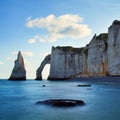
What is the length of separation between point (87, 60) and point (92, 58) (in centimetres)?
708

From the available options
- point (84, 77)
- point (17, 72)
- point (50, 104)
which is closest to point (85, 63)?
point (84, 77)

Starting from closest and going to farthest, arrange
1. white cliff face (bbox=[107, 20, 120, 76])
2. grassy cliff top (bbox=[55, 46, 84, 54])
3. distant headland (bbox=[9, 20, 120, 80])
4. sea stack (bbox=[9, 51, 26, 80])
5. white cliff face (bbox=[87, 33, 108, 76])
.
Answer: white cliff face (bbox=[107, 20, 120, 76]), distant headland (bbox=[9, 20, 120, 80]), white cliff face (bbox=[87, 33, 108, 76]), grassy cliff top (bbox=[55, 46, 84, 54]), sea stack (bbox=[9, 51, 26, 80])

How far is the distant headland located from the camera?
91.9 meters

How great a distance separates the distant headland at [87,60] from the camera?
91938 mm

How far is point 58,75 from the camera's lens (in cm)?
14888

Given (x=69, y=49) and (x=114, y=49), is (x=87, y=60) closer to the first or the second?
(x=69, y=49)

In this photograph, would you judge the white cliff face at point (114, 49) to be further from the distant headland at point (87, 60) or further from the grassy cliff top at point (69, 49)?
the grassy cliff top at point (69, 49)

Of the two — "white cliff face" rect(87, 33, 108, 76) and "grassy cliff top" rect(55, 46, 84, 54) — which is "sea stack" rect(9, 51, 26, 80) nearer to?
"grassy cliff top" rect(55, 46, 84, 54)

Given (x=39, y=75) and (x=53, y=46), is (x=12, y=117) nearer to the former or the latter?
(x=53, y=46)

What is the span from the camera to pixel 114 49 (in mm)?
90938

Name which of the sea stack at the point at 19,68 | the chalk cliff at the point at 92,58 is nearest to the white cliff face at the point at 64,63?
the chalk cliff at the point at 92,58

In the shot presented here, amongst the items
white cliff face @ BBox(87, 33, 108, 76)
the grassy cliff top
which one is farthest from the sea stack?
white cliff face @ BBox(87, 33, 108, 76)

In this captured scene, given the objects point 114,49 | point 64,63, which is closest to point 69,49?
point 64,63

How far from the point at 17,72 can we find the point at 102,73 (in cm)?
6533
